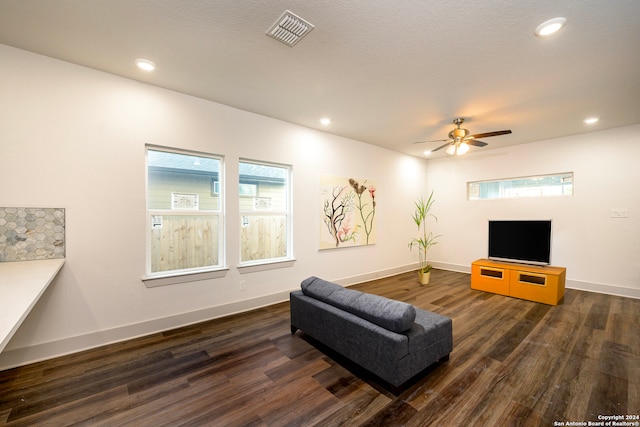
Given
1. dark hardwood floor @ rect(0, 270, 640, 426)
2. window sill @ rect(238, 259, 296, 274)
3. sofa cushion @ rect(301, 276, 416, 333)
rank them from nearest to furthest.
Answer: dark hardwood floor @ rect(0, 270, 640, 426) < sofa cushion @ rect(301, 276, 416, 333) < window sill @ rect(238, 259, 296, 274)

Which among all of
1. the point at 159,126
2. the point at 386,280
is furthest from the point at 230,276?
the point at 386,280

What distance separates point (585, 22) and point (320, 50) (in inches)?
79.3

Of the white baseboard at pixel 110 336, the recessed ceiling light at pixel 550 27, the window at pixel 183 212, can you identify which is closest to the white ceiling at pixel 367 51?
the recessed ceiling light at pixel 550 27

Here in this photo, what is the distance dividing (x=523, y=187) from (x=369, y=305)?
16.4 feet

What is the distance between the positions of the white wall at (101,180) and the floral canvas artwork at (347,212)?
1195mm

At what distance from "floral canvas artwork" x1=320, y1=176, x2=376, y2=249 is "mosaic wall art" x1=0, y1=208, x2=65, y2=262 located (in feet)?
10.8

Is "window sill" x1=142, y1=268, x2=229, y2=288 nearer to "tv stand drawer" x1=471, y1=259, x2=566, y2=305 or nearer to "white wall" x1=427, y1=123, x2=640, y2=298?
"tv stand drawer" x1=471, y1=259, x2=566, y2=305

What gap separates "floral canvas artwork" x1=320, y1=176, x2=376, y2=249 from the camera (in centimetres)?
463

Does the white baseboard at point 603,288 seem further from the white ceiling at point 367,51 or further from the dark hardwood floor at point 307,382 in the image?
the white ceiling at point 367,51

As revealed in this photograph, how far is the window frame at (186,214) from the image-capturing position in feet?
9.91

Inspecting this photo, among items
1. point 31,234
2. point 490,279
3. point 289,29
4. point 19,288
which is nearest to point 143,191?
point 31,234

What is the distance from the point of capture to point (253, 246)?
3924 mm

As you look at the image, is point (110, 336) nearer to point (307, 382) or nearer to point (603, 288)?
point (307, 382)

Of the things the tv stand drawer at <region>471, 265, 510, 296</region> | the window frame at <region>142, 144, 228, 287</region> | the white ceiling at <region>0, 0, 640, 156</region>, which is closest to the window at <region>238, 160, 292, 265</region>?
the window frame at <region>142, 144, 228, 287</region>
